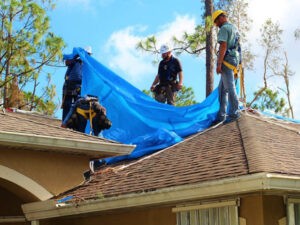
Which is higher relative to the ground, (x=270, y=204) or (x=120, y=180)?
(x=120, y=180)

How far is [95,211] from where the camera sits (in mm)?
8914

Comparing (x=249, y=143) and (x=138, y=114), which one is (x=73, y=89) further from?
(x=249, y=143)

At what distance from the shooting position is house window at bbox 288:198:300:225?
24.7 feet

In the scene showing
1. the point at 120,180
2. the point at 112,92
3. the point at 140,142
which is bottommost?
the point at 120,180

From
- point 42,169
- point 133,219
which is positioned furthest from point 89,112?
point 133,219

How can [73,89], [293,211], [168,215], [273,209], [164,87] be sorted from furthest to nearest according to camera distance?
[164,87] < [73,89] < [168,215] < [293,211] < [273,209]

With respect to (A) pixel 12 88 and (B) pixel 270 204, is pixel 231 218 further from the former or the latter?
(A) pixel 12 88

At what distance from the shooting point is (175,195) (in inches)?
303

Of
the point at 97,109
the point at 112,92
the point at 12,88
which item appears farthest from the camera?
the point at 12,88

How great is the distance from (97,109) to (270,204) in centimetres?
453

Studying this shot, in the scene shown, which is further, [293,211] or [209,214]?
[209,214]

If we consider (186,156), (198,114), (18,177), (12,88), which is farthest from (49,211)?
(12,88)

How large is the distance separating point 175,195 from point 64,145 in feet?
7.72

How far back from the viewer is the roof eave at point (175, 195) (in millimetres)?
6863
